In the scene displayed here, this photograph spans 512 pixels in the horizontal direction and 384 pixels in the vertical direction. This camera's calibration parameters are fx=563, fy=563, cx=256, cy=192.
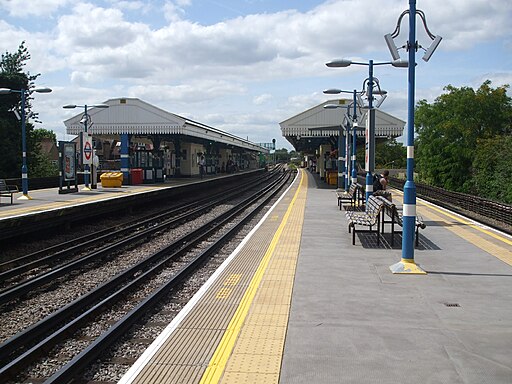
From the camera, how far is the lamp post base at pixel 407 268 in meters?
8.27

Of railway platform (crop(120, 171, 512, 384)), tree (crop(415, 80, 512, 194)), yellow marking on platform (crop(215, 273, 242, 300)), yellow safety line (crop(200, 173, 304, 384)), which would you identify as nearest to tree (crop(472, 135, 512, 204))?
tree (crop(415, 80, 512, 194))

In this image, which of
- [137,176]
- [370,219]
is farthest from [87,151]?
[370,219]

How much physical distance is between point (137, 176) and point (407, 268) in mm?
29696

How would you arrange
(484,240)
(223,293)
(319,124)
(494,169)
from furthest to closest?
(319,124), (494,169), (484,240), (223,293)

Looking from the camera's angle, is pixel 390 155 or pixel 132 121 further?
pixel 390 155

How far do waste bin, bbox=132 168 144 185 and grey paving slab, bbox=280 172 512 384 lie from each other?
2728 cm

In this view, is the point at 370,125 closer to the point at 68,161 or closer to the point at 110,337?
the point at 110,337

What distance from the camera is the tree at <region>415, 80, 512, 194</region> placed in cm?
4431

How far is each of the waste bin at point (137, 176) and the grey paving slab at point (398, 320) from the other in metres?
27.3

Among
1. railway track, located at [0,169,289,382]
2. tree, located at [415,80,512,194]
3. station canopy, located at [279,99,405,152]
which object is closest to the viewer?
railway track, located at [0,169,289,382]

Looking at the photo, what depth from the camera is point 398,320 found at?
5.84m

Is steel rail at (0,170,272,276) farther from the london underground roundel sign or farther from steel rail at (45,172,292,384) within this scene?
the london underground roundel sign

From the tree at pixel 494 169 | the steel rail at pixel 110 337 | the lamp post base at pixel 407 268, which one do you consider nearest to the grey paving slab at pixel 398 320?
→ the lamp post base at pixel 407 268

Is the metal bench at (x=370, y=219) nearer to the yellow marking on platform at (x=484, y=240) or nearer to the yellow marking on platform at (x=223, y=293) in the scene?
the yellow marking on platform at (x=484, y=240)
